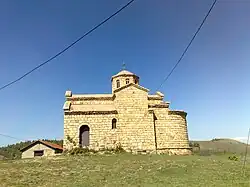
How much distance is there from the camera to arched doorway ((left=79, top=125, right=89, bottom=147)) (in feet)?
85.2

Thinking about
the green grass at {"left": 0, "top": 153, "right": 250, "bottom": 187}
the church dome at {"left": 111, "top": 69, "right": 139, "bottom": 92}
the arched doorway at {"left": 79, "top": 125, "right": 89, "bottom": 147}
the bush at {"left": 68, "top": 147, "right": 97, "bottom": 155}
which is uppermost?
the church dome at {"left": 111, "top": 69, "right": 139, "bottom": 92}

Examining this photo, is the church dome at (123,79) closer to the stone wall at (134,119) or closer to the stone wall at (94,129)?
the stone wall at (134,119)

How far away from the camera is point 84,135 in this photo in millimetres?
26203

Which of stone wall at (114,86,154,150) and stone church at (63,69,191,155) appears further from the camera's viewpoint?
stone wall at (114,86,154,150)

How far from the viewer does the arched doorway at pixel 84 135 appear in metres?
26.0

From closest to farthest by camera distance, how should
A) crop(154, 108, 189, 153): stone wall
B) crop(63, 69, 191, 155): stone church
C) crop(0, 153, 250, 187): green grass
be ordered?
1. crop(0, 153, 250, 187): green grass
2. crop(63, 69, 191, 155): stone church
3. crop(154, 108, 189, 153): stone wall

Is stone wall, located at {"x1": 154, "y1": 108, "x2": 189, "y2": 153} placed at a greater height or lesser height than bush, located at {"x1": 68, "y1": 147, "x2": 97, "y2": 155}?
greater

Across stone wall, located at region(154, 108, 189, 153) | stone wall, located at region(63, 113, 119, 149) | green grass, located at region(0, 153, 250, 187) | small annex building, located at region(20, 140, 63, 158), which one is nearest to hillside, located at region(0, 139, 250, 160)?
small annex building, located at region(20, 140, 63, 158)

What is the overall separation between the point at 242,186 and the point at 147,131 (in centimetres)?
1596

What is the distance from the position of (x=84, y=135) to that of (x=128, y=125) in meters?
4.84

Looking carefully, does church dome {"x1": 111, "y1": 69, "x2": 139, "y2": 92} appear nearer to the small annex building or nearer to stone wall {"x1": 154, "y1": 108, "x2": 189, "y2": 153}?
stone wall {"x1": 154, "y1": 108, "x2": 189, "y2": 153}

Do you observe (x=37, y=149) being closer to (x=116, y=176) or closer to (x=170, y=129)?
(x=170, y=129)

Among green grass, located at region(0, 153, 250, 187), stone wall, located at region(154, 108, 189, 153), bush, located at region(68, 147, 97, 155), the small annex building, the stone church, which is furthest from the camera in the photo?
the small annex building

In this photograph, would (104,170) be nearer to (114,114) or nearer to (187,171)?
(187,171)
